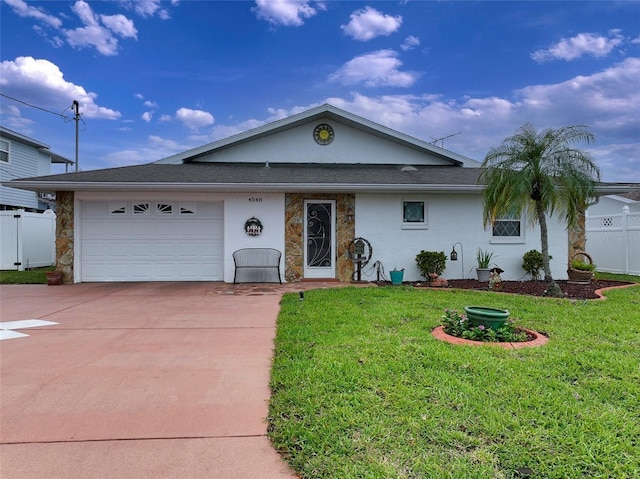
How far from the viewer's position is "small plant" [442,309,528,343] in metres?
4.57

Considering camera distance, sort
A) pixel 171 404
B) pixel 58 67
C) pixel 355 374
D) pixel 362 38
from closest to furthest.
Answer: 1. pixel 171 404
2. pixel 355 374
3. pixel 362 38
4. pixel 58 67

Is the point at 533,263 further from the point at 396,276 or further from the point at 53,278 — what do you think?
the point at 53,278

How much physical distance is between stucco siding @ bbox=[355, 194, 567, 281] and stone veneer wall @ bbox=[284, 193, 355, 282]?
330 mm

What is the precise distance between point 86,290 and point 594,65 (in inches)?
613

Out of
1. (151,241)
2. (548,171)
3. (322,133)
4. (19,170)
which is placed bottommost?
(151,241)

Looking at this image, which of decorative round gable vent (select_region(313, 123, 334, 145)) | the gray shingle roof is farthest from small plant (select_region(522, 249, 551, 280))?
decorative round gable vent (select_region(313, 123, 334, 145))

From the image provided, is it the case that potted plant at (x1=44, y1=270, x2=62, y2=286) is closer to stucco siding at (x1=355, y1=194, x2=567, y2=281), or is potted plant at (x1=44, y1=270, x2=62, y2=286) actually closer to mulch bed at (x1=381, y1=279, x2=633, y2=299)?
stucco siding at (x1=355, y1=194, x2=567, y2=281)

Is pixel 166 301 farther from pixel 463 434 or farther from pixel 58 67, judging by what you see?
pixel 58 67

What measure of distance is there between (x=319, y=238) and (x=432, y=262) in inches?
121

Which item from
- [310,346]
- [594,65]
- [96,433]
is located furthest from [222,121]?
[96,433]

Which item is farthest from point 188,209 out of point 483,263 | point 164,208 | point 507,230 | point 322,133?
point 507,230

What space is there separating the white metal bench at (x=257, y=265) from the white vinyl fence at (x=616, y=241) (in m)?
10.7

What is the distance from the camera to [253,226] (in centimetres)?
1028

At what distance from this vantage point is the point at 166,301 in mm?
7711
